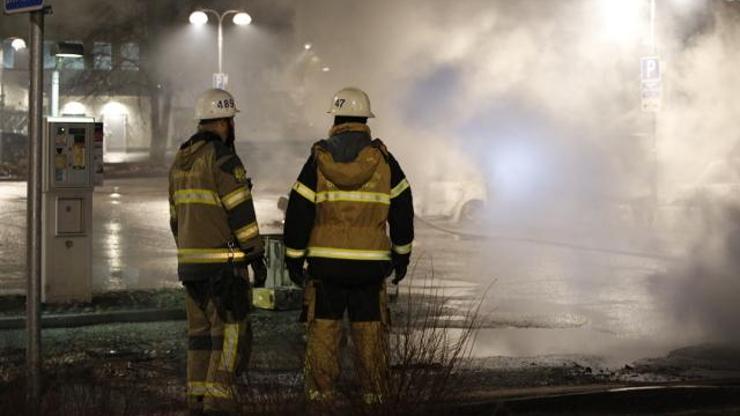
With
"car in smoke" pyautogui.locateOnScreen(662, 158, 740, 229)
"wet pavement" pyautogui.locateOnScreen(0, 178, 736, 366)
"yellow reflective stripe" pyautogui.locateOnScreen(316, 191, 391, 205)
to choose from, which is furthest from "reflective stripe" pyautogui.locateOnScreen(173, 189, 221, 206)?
"car in smoke" pyautogui.locateOnScreen(662, 158, 740, 229)

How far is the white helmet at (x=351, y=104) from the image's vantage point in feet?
16.3

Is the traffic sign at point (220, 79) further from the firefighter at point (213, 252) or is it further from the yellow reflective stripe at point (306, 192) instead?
the yellow reflective stripe at point (306, 192)

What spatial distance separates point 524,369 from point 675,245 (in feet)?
27.7

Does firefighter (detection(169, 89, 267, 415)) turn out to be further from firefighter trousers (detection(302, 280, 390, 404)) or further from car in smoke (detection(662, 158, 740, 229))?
car in smoke (detection(662, 158, 740, 229))

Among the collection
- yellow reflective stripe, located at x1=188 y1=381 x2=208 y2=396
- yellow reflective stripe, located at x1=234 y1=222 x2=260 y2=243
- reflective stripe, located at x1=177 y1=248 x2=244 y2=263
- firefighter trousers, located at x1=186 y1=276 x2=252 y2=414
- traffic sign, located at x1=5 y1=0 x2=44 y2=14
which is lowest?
yellow reflective stripe, located at x1=188 y1=381 x2=208 y2=396

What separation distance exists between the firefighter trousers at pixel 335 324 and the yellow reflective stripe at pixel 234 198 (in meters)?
0.54

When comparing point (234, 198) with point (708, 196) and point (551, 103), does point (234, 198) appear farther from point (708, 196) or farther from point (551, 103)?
point (551, 103)

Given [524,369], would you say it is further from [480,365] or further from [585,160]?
[585,160]

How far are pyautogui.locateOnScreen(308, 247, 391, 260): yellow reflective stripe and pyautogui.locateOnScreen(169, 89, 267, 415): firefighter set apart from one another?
38 cm

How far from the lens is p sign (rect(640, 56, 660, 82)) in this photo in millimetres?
16438

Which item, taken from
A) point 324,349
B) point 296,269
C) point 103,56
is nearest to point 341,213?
point 296,269

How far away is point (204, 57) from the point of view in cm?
2759

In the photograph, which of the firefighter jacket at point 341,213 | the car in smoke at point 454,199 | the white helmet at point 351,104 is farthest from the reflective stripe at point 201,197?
the car in smoke at point 454,199

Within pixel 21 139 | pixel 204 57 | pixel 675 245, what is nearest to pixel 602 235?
pixel 675 245
